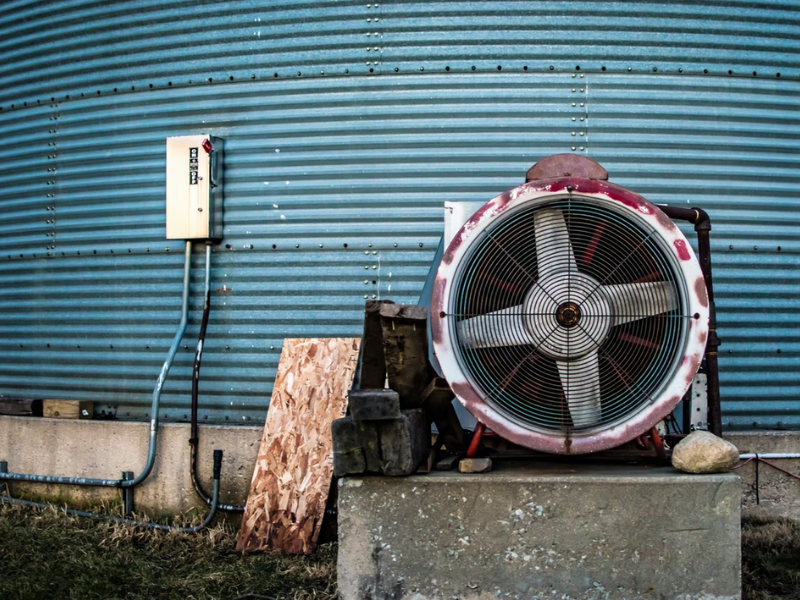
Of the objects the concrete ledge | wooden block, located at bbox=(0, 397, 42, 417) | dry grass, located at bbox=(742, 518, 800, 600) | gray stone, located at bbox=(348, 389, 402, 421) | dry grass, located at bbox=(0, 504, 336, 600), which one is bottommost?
dry grass, located at bbox=(0, 504, 336, 600)

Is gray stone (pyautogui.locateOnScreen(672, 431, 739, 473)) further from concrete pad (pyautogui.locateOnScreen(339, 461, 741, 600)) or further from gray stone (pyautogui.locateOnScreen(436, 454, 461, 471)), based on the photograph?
gray stone (pyautogui.locateOnScreen(436, 454, 461, 471))

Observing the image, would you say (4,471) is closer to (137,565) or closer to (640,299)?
(137,565)

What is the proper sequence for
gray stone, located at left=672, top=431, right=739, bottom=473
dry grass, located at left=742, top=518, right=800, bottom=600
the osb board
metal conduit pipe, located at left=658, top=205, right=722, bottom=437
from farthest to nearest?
the osb board, metal conduit pipe, located at left=658, top=205, right=722, bottom=437, dry grass, located at left=742, top=518, right=800, bottom=600, gray stone, located at left=672, top=431, right=739, bottom=473

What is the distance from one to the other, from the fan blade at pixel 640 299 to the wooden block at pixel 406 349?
3.50 feet

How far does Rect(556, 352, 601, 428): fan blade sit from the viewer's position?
14.1ft

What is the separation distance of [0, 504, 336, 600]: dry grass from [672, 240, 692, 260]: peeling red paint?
2809 millimetres

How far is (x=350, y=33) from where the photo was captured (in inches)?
252

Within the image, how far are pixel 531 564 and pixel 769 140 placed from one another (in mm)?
4101

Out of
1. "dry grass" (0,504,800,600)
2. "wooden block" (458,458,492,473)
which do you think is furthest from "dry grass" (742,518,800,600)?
"wooden block" (458,458,492,473)

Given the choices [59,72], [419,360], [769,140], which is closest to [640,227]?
[419,360]

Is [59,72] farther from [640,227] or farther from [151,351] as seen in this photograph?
[640,227]

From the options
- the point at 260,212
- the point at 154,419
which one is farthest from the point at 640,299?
the point at 154,419

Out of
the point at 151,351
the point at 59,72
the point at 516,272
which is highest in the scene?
the point at 59,72

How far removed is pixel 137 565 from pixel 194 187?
9.91 feet
